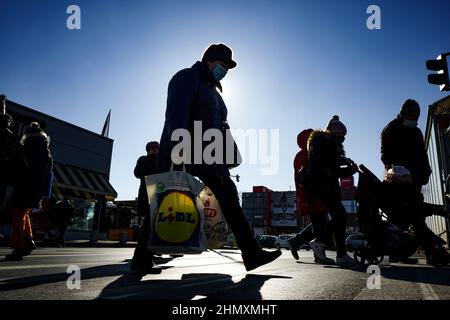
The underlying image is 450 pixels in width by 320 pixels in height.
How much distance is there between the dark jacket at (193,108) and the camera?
281cm

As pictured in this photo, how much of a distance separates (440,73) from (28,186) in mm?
10810

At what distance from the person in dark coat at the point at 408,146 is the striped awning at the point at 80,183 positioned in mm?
15964

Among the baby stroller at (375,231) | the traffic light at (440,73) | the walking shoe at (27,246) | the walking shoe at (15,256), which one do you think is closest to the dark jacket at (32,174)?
the walking shoe at (27,246)

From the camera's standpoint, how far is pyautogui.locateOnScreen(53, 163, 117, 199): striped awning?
17875 millimetres

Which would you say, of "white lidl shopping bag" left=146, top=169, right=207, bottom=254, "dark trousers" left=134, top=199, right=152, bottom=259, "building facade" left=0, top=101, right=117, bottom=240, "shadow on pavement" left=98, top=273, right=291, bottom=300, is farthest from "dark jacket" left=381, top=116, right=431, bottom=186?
"building facade" left=0, top=101, right=117, bottom=240

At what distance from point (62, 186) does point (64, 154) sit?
245 centimetres

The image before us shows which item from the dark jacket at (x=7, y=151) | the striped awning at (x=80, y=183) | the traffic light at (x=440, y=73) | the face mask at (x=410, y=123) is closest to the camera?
the dark jacket at (x=7, y=151)

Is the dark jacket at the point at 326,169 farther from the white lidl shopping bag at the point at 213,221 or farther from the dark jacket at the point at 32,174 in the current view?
the dark jacket at the point at 32,174

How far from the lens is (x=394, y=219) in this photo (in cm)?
410

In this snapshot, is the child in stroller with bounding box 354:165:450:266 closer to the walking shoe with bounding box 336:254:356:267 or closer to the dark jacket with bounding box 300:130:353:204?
the walking shoe with bounding box 336:254:356:267

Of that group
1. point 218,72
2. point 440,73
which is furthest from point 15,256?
point 440,73

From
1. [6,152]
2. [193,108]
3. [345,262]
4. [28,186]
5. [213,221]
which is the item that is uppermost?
[193,108]

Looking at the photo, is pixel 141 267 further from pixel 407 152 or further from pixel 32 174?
pixel 407 152

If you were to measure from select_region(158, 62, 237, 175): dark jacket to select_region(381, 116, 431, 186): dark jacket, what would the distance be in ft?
9.12
